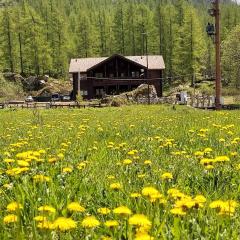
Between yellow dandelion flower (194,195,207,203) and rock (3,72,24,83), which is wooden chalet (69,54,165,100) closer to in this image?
rock (3,72,24,83)

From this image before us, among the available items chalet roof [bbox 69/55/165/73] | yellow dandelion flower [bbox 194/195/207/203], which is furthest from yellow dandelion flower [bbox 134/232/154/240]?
chalet roof [bbox 69/55/165/73]

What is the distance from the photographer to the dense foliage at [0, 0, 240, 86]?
271ft

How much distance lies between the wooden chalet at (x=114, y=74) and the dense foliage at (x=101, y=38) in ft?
50.8

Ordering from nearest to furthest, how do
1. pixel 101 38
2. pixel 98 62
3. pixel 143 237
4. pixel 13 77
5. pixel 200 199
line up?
pixel 143 237
pixel 200 199
pixel 98 62
pixel 13 77
pixel 101 38

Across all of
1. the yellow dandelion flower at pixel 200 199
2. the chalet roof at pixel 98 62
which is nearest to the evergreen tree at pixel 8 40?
the chalet roof at pixel 98 62

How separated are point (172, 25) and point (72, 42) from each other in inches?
931

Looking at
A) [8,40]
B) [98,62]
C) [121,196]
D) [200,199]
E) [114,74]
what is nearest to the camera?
[200,199]

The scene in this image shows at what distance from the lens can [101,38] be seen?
105 m

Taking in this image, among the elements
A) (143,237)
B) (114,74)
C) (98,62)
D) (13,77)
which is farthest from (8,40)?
(143,237)

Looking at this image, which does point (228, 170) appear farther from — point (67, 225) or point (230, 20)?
point (230, 20)

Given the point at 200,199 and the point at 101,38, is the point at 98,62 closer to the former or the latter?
the point at 101,38

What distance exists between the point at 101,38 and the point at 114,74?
37.4 m

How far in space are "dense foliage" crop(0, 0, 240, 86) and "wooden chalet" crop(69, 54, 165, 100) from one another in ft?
50.8

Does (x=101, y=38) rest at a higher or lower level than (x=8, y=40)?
higher
